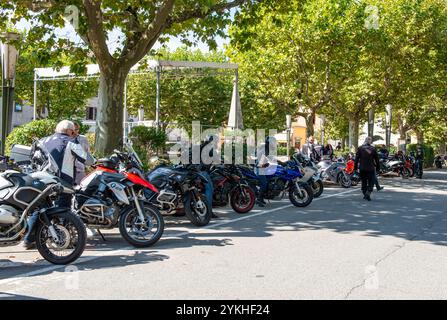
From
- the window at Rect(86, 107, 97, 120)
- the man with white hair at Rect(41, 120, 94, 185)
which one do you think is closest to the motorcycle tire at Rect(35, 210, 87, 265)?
→ the man with white hair at Rect(41, 120, 94, 185)

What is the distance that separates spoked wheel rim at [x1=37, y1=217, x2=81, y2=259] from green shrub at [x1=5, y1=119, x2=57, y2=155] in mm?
8330

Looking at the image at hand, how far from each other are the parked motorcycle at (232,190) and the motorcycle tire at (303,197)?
1.53 m

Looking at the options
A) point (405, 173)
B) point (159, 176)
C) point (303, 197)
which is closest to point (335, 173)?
point (303, 197)

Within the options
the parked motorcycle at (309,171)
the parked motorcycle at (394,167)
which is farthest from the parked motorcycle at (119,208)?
the parked motorcycle at (394,167)

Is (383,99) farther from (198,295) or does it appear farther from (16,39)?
(198,295)

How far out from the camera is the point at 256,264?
20.4 ft

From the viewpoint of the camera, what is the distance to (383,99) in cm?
2947

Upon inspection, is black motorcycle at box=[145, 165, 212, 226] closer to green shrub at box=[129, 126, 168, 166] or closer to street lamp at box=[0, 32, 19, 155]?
street lamp at box=[0, 32, 19, 155]

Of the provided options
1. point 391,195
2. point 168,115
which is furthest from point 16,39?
point 168,115

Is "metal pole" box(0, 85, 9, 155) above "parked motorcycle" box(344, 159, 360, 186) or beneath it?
above

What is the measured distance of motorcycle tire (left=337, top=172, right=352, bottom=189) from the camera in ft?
59.6

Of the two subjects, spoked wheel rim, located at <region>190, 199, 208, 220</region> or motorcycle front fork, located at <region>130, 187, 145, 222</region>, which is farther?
spoked wheel rim, located at <region>190, 199, 208, 220</region>

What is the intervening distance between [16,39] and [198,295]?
8478 mm

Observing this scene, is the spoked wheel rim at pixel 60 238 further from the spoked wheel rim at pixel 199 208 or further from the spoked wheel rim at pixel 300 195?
the spoked wheel rim at pixel 300 195
